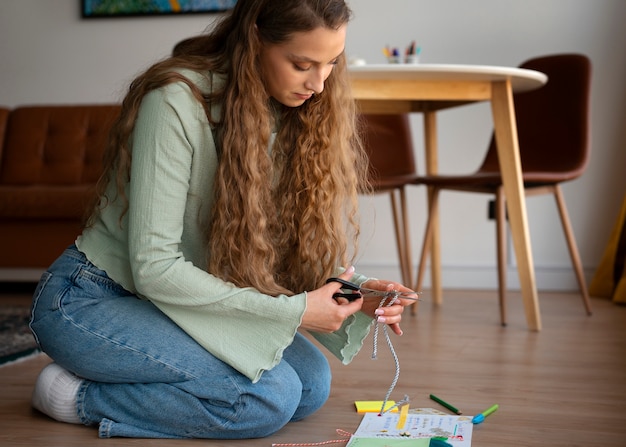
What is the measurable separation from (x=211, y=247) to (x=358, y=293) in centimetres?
26

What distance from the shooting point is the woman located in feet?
4.36

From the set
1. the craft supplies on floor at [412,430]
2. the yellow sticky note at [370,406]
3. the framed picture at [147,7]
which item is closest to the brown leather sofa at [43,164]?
the framed picture at [147,7]

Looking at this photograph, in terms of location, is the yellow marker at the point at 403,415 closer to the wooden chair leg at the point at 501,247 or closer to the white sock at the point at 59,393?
the white sock at the point at 59,393

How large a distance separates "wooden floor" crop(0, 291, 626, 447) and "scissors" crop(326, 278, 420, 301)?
0.25m

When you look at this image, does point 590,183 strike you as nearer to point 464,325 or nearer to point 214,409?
point 464,325

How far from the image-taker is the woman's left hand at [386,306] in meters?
1.39

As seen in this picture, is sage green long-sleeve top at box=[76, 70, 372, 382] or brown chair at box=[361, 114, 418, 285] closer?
sage green long-sleeve top at box=[76, 70, 372, 382]

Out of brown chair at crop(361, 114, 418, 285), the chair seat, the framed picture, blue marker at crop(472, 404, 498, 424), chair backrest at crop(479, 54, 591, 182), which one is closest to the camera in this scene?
blue marker at crop(472, 404, 498, 424)

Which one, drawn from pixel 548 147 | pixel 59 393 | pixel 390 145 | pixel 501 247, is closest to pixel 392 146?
pixel 390 145

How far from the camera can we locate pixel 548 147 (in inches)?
118

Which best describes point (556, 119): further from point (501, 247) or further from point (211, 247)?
point (211, 247)

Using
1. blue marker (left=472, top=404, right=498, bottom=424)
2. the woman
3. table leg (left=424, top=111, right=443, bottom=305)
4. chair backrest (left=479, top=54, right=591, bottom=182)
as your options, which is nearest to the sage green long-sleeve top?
the woman

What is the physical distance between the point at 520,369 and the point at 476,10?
2082mm

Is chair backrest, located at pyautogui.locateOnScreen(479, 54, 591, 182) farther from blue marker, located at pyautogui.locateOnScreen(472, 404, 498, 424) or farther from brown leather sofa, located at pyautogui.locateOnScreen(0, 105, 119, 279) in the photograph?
brown leather sofa, located at pyautogui.locateOnScreen(0, 105, 119, 279)
